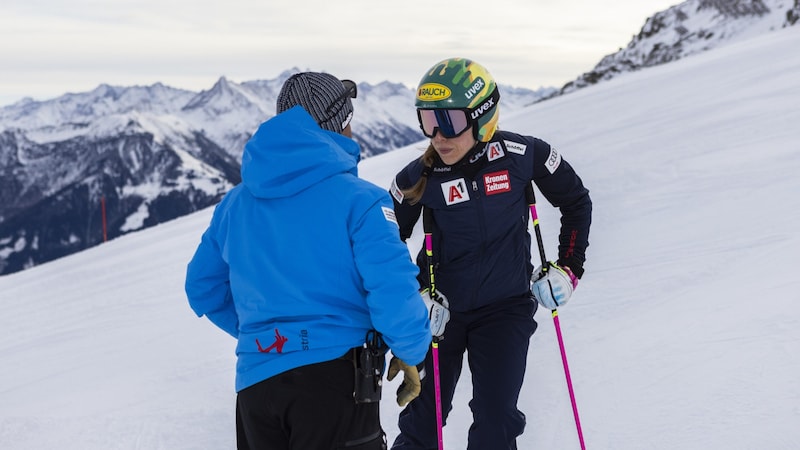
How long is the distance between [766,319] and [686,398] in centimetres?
112

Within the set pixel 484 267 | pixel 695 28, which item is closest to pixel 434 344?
pixel 484 267

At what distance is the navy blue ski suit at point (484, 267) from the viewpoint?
12.8ft

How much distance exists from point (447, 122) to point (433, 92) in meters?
0.18

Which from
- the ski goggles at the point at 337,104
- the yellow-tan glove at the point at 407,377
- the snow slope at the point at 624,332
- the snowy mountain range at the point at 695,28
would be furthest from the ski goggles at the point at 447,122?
the snowy mountain range at the point at 695,28

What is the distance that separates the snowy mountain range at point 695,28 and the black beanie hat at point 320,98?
114 metres

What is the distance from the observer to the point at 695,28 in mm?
145750

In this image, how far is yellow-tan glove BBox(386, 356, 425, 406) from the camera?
3.11 metres

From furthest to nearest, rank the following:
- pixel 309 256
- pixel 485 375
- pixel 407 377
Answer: pixel 485 375
pixel 407 377
pixel 309 256

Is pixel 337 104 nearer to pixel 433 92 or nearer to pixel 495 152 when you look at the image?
pixel 433 92

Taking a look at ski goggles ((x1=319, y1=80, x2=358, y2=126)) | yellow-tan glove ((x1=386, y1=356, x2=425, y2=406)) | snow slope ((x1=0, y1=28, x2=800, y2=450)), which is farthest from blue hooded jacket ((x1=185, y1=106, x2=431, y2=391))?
snow slope ((x1=0, y1=28, x2=800, y2=450))

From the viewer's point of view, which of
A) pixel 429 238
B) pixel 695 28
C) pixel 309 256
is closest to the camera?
pixel 309 256

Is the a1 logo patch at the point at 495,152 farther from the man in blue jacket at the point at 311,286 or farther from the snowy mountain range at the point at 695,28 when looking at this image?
the snowy mountain range at the point at 695,28

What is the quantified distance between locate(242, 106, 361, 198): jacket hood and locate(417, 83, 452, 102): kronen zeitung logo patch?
3.94ft

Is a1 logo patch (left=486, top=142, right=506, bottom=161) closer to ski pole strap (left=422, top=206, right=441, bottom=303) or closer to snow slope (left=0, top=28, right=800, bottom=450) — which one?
ski pole strap (left=422, top=206, right=441, bottom=303)
